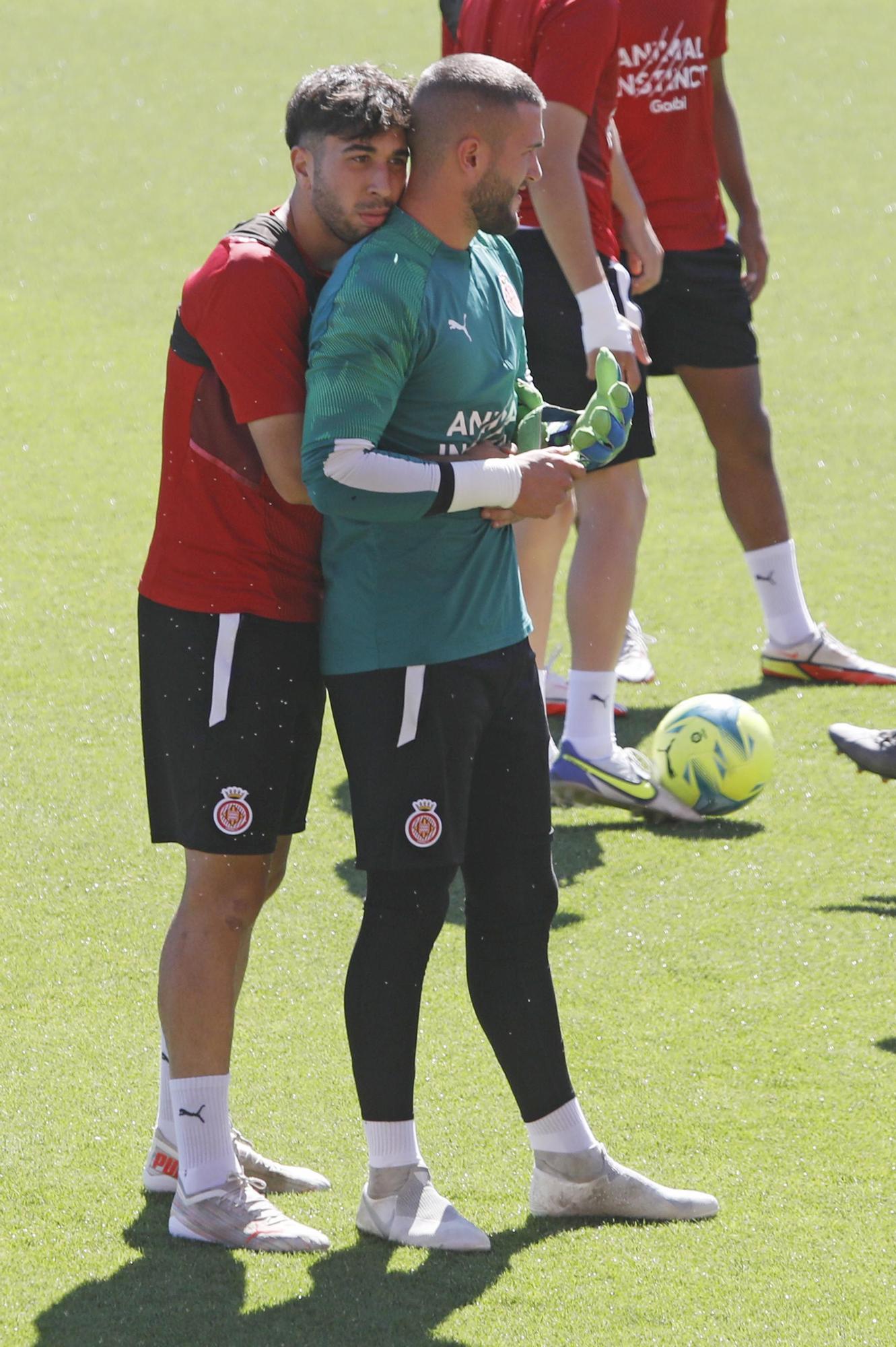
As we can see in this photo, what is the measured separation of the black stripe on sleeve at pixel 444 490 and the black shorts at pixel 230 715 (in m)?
Result: 0.37

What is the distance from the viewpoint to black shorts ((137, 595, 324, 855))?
3049 mm

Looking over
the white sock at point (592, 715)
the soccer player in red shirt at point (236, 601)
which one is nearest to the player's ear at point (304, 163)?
the soccer player in red shirt at point (236, 601)

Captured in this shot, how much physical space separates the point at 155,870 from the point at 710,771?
60.2 inches

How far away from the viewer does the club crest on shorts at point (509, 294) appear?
3109 mm

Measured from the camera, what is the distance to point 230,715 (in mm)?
3055

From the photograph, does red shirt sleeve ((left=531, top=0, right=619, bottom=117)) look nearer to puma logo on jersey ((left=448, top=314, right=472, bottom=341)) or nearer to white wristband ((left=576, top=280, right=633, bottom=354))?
white wristband ((left=576, top=280, right=633, bottom=354))

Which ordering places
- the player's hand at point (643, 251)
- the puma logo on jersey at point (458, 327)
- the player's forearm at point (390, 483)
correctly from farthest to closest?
1. the player's hand at point (643, 251)
2. the puma logo on jersey at point (458, 327)
3. the player's forearm at point (390, 483)

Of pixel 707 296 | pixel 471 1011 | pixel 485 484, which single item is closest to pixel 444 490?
pixel 485 484

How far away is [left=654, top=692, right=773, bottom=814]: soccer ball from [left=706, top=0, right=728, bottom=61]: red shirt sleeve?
2.39 m

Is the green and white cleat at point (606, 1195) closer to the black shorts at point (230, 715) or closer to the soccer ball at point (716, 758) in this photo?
the black shorts at point (230, 715)

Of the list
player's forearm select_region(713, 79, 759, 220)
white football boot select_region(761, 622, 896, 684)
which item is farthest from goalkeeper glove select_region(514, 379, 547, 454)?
player's forearm select_region(713, 79, 759, 220)

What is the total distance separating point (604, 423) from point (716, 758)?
2.00 m

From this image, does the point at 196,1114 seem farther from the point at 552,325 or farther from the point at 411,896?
the point at 552,325

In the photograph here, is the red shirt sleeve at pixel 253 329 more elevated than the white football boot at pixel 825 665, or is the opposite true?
the red shirt sleeve at pixel 253 329
